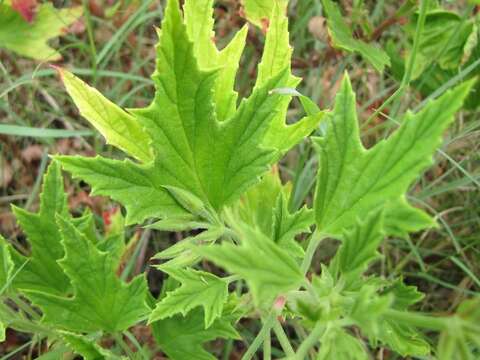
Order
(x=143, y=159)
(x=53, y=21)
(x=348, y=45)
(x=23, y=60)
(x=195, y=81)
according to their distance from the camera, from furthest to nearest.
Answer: (x=23, y=60)
(x=53, y=21)
(x=348, y=45)
(x=143, y=159)
(x=195, y=81)

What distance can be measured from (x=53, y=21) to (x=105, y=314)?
1093 mm

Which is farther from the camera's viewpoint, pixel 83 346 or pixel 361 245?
pixel 83 346

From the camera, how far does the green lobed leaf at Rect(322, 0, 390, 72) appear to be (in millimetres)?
1738

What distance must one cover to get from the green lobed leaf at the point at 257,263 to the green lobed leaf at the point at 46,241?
687 mm

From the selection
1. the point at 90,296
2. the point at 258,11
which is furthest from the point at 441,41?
the point at 90,296

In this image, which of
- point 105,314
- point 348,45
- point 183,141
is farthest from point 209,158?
point 348,45

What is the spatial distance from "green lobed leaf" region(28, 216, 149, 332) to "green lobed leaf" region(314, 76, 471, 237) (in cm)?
44

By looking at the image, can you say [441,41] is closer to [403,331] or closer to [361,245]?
[403,331]

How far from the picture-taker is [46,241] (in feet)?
4.85

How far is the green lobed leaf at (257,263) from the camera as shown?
81 cm

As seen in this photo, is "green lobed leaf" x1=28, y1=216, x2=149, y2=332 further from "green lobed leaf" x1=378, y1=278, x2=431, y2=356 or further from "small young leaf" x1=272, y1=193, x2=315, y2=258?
"green lobed leaf" x1=378, y1=278, x2=431, y2=356

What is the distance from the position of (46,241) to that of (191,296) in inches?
18.7

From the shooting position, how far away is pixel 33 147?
A: 210 centimetres

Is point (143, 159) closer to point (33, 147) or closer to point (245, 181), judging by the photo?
point (245, 181)
